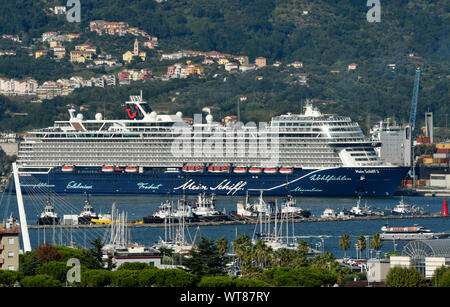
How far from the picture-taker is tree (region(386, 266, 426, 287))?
37531mm

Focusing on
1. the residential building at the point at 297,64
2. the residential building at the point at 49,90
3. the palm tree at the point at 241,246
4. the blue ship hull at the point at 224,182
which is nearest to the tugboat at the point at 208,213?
the blue ship hull at the point at 224,182

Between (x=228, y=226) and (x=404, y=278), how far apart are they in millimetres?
36779

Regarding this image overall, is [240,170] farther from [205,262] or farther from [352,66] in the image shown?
[352,66]

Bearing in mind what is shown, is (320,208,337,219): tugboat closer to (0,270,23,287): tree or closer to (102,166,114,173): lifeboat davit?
(102,166,114,173): lifeboat davit

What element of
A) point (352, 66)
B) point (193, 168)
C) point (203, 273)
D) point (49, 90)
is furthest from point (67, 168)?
point (352, 66)

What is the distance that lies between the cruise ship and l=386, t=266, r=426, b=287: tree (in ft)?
175

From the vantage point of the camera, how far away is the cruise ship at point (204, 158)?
307 ft

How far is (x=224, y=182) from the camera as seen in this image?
313ft

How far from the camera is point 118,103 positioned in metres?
167

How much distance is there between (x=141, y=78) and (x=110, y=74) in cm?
658

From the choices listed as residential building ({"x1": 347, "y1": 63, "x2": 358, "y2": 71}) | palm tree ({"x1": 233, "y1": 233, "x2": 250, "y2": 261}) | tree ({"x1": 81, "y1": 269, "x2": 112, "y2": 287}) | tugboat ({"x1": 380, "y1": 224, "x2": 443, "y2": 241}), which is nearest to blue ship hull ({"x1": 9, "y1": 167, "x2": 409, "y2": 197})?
tugboat ({"x1": 380, "y1": 224, "x2": 443, "y2": 241})
